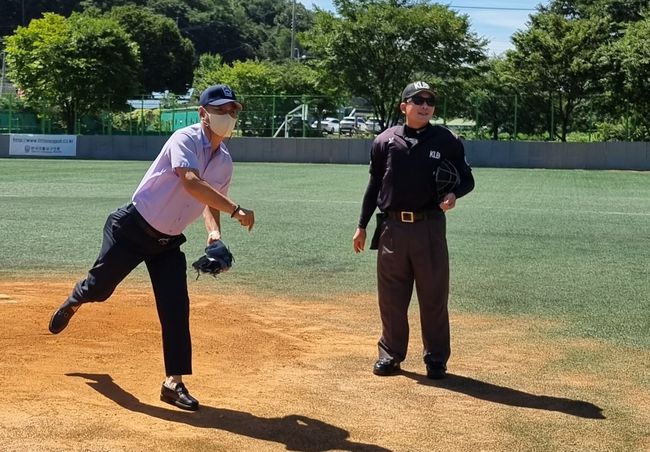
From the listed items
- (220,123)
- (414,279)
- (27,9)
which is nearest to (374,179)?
(414,279)

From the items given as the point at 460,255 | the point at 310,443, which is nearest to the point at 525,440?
the point at 310,443

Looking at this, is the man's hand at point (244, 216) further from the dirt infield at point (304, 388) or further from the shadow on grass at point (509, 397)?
the shadow on grass at point (509, 397)

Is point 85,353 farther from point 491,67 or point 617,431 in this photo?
point 491,67

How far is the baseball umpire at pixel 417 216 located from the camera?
20.5ft

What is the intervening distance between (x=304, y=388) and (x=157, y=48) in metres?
85.0

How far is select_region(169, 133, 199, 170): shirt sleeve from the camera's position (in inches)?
208

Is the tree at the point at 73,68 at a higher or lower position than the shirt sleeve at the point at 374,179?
higher

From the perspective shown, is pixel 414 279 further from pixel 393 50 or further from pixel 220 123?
pixel 393 50

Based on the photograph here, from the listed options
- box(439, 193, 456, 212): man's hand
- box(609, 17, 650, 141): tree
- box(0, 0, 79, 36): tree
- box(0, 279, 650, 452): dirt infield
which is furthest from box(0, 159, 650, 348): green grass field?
box(0, 0, 79, 36): tree

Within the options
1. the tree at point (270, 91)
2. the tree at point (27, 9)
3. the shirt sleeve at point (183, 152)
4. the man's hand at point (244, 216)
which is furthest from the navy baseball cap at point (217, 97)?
the tree at point (27, 9)

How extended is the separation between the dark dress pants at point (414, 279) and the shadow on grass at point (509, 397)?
17cm

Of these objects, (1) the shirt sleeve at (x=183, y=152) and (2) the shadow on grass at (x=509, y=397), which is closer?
(1) the shirt sleeve at (x=183, y=152)

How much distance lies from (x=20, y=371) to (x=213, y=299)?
3272mm

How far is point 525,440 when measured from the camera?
5.01 m
